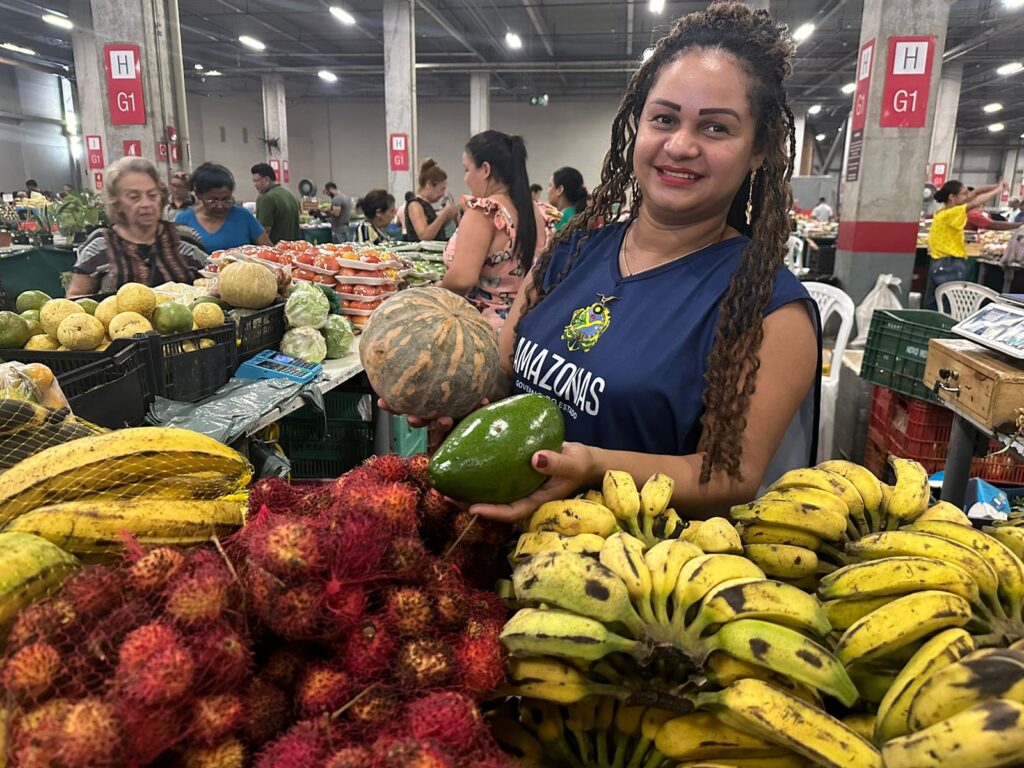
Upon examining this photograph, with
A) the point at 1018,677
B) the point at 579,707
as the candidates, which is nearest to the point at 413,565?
the point at 579,707

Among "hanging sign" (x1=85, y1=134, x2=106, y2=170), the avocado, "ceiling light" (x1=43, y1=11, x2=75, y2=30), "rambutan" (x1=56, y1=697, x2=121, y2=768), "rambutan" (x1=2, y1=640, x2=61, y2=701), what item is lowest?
"rambutan" (x1=56, y1=697, x2=121, y2=768)

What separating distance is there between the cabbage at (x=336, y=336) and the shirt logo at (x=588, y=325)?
213cm

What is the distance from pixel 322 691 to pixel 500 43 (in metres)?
21.4

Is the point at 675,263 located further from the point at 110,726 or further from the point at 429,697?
the point at 110,726

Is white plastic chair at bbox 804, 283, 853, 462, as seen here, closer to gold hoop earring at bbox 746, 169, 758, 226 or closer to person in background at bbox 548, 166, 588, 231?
gold hoop earring at bbox 746, 169, 758, 226

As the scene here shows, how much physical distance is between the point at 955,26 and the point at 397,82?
44.5 ft

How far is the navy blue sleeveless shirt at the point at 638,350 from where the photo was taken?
165cm

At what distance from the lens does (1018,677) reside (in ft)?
2.30

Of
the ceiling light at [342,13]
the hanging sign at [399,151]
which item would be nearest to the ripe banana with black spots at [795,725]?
the hanging sign at [399,151]

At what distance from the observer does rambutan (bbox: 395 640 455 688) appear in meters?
0.81

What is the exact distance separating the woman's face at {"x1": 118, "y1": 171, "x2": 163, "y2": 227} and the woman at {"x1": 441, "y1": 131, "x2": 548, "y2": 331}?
70.5 inches

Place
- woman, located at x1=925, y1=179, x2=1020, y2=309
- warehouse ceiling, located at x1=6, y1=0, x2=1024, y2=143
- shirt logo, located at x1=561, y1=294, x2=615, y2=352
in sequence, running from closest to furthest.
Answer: shirt logo, located at x1=561, y1=294, x2=615, y2=352 < woman, located at x1=925, y1=179, x2=1020, y2=309 < warehouse ceiling, located at x1=6, y1=0, x2=1024, y2=143

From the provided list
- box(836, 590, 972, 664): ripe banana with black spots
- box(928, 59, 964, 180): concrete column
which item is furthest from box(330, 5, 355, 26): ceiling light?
box(836, 590, 972, 664): ripe banana with black spots

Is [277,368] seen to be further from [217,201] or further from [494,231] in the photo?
[217,201]
